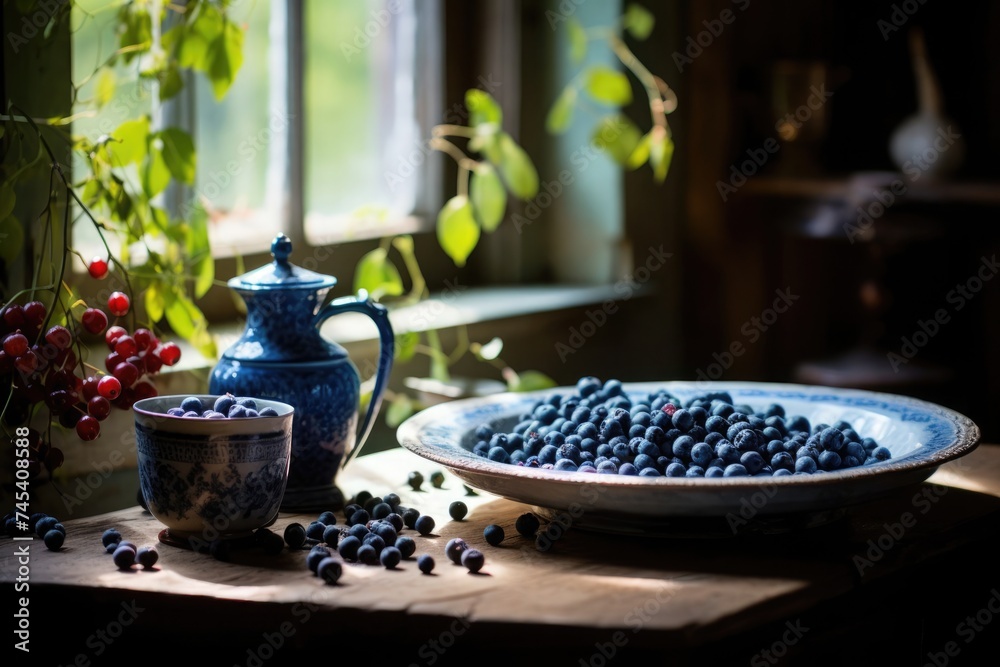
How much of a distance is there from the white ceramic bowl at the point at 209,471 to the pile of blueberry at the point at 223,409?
0.02m

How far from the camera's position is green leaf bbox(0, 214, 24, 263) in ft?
3.80

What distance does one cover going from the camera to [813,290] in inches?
115

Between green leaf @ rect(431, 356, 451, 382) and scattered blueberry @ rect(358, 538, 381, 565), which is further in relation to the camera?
green leaf @ rect(431, 356, 451, 382)

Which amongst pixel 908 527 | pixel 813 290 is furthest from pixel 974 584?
pixel 813 290

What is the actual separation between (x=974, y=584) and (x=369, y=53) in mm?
1332

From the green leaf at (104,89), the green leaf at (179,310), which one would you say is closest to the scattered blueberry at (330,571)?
the green leaf at (179,310)

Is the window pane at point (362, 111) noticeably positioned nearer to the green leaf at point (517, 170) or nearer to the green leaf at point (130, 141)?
the green leaf at point (517, 170)

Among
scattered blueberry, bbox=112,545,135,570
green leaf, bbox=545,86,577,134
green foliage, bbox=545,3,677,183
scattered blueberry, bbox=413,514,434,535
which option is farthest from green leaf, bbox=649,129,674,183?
scattered blueberry, bbox=112,545,135,570

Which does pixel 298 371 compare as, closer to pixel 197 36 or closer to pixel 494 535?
pixel 494 535
